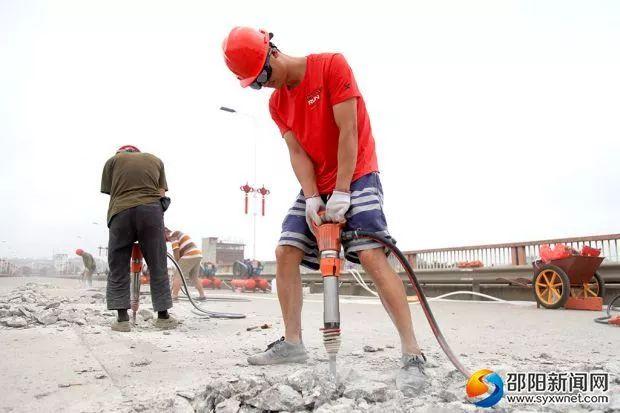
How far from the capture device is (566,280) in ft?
21.1

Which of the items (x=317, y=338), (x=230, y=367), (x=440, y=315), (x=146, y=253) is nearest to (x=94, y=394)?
(x=230, y=367)

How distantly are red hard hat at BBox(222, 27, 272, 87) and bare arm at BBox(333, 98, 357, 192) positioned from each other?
515 millimetres

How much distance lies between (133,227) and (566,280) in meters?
5.63

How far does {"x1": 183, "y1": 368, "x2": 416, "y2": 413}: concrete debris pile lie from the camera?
5.98ft

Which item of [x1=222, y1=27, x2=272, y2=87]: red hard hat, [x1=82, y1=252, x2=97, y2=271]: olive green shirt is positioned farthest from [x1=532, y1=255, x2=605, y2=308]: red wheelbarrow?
[x1=82, y1=252, x2=97, y2=271]: olive green shirt

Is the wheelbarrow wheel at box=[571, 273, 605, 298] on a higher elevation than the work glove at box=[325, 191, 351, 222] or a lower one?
lower

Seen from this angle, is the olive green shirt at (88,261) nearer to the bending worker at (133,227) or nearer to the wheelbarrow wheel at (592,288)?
the bending worker at (133,227)

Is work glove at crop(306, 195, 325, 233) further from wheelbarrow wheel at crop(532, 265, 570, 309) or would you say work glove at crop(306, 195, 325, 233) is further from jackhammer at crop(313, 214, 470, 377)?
wheelbarrow wheel at crop(532, 265, 570, 309)

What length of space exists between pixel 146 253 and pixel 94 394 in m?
2.38

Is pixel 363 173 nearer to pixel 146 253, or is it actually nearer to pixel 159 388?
pixel 159 388

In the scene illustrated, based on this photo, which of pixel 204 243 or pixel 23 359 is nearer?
pixel 23 359

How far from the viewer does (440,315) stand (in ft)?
20.2

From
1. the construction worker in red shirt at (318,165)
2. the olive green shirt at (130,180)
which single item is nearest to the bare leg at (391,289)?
the construction worker in red shirt at (318,165)

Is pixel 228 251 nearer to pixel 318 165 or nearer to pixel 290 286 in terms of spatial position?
pixel 290 286
